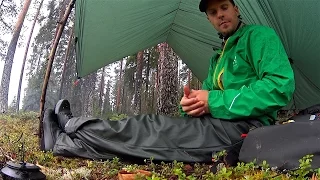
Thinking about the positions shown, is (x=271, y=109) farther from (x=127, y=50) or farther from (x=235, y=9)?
(x=127, y=50)

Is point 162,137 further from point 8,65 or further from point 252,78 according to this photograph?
point 8,65

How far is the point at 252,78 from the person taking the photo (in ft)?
9.25

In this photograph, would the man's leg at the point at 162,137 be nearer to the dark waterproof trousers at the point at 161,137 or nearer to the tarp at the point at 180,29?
the dark waterproof trousers at the point at 161,137

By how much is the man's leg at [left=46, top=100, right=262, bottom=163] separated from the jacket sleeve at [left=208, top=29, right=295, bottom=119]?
12cm

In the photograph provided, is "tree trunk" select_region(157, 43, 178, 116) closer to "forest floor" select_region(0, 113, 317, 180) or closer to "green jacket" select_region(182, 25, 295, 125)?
"green jacket" select_region(182, 25, 295, 125)

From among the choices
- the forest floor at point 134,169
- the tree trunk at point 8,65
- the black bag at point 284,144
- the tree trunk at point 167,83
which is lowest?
the forest floor at point 134,169

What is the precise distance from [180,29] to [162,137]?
11.1 feet

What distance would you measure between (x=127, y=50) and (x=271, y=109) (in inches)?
129

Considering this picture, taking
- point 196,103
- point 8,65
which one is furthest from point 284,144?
point 8,65

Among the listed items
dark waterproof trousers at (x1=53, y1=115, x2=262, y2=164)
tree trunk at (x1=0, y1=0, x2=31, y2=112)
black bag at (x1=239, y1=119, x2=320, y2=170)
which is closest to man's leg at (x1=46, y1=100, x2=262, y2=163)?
dark waterproof trousers at (x1=53, y1=115, x2=262, y2=164)

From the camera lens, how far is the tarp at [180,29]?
3.87 m

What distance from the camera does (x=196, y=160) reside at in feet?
8.52

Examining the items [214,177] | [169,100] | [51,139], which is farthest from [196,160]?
[169,100]

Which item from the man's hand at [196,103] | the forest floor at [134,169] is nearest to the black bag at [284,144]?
the forest floor at [134,169]
